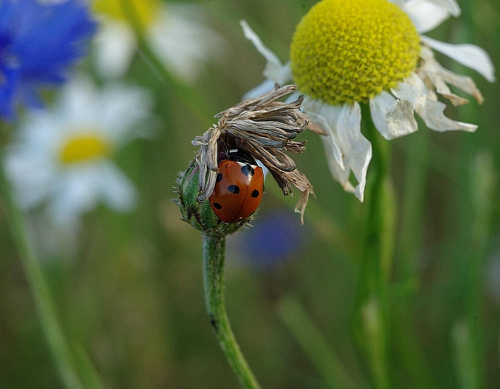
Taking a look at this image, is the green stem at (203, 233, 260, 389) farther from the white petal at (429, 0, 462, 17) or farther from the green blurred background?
the green blurred background

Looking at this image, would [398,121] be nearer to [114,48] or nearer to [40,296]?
[40,296]

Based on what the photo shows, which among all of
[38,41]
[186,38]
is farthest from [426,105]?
[186,38]

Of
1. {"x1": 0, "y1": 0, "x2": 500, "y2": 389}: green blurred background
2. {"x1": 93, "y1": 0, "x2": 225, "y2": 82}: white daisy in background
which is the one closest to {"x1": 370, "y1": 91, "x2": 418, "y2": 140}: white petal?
{"x1": 0, "y1": 0, "x2": 500, "y2": 389}: green blurred background

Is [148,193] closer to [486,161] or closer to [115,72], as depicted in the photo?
[115,72]

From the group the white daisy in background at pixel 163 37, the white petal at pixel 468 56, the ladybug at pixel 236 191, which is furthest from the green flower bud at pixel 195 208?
the white daisy in background at pixel 163 37

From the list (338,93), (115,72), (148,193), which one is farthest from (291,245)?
(338,93)

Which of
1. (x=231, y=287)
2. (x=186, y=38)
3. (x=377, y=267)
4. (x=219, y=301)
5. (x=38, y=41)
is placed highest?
(x=38, y=41)
